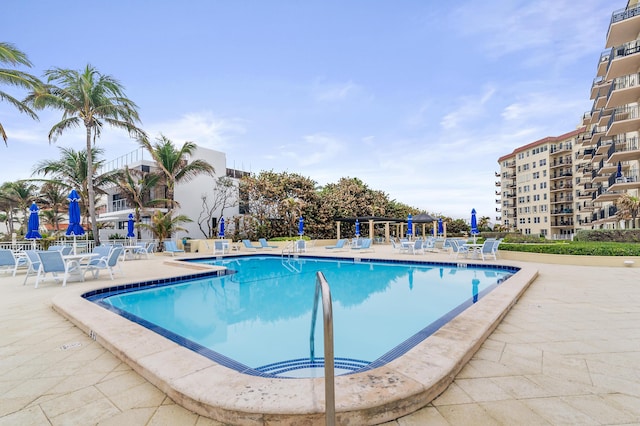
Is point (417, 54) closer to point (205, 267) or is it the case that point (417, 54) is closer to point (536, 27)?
point (536, 27)

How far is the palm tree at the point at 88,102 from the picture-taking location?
15.9 m

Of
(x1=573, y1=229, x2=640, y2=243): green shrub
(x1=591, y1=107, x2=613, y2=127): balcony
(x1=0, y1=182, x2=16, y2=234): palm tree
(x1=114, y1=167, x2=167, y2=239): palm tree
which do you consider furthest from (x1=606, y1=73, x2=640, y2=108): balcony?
(x1=0, y1=182, x2=16, y2=234): palm tree

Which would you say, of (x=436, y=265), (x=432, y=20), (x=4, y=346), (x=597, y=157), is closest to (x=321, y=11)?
(x=432, y=20)

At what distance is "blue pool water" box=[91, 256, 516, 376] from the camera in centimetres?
419

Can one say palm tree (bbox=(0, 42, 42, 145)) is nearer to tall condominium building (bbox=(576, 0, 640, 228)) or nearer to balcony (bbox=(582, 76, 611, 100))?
tall condominium building (bbox=(576, 0, 640, 228))

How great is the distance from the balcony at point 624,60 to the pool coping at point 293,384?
27081 millimetres

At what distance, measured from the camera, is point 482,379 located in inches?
107

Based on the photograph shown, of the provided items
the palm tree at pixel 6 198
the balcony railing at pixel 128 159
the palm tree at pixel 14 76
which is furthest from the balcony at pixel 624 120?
the palm tree at pixel 6 198

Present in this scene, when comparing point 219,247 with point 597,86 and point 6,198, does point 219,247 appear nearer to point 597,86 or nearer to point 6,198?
point 6,198

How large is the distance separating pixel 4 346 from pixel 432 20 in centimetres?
1710

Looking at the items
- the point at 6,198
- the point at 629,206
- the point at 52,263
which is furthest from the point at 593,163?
the point at 6,198

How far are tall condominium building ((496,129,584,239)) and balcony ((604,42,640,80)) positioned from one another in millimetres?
27171

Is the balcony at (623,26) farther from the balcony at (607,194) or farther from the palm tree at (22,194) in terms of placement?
the palm tree at (22,194)

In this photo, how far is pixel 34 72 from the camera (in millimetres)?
13742
